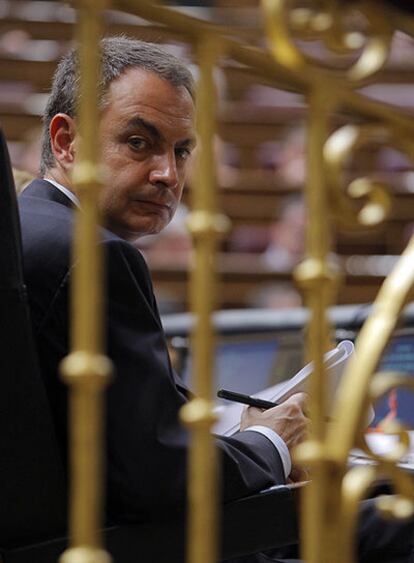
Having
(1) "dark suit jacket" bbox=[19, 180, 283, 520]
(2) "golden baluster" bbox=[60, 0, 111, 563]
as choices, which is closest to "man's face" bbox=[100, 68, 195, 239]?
(1) "dark suit jacket" bbox=[19, 180, 283, 520]

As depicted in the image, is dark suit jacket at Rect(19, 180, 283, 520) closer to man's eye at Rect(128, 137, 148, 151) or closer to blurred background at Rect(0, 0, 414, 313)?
man's eye at Rect(128, 137, 148, 151)

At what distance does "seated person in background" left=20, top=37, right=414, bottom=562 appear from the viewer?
1262 millimetres

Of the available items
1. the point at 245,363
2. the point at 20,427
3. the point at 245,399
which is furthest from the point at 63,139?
the point at 245,363

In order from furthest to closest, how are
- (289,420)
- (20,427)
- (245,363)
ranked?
(245,363), (289,420), (20,427)

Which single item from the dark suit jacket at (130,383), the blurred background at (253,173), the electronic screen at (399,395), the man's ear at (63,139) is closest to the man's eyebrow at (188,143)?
the man's ear at (63,139)

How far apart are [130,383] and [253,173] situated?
4.83m

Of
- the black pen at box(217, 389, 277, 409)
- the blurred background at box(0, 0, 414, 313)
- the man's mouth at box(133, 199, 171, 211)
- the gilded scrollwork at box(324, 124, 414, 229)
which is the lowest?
the gilded scrollwork at box(324, 124, 414, 229)

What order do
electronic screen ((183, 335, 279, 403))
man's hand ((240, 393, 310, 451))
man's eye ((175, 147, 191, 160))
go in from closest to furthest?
man's hand ((240, 393, 310, 451)) → man's eye ((175, 147, 191, 160)) → electronic screen ((183, 335, 279, 403))

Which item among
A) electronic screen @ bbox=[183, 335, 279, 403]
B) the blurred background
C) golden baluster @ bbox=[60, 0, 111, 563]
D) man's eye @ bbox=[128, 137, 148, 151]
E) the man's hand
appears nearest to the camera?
golden baluster @ bbox=[60, 0, 111, 563]

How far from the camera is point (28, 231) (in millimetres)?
1366

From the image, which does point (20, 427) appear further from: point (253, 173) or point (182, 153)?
point (253, 173)

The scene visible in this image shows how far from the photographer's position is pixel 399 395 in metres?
2.36

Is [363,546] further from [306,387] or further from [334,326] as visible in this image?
[334,326]

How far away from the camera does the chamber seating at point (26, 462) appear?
1191 mm
